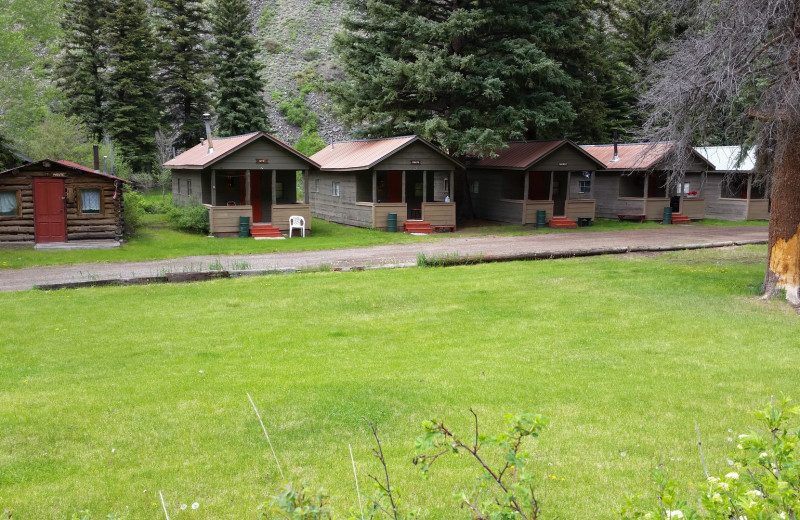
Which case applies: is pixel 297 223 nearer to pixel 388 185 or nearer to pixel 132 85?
pixel 388 185

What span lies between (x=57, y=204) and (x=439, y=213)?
15.4m

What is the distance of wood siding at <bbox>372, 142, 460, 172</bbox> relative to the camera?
30.2 meters

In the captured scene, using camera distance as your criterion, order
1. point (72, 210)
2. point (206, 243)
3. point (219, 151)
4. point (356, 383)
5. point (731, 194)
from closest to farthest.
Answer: point (356, 383)
point (72, 210)
point (206, 243)
point (219, 151)
point (731, 194)

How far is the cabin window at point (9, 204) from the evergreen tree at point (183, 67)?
2729 centimetres

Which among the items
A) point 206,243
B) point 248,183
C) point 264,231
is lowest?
point 206,243

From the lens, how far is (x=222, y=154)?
27719 mm

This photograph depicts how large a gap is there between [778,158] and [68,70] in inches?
1871

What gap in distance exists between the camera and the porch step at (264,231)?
27.9 m

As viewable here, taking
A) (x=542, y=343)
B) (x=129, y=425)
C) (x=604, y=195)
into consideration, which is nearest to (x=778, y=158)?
(x=542, y=343)

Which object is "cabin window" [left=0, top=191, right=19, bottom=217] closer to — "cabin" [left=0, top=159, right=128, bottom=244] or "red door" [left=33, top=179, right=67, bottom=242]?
"cabin" [left=0, top=159, right=128, bottom=244]

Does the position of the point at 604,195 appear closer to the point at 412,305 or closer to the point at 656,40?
the point at 656,40

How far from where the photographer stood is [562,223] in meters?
32.9

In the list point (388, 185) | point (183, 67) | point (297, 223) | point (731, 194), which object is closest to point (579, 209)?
point (388, 185)

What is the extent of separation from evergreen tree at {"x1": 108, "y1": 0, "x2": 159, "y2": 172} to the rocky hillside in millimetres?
24477
